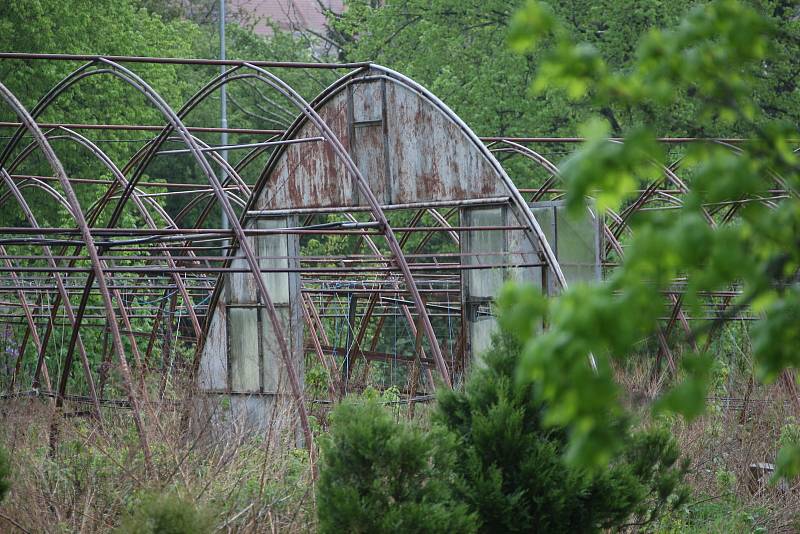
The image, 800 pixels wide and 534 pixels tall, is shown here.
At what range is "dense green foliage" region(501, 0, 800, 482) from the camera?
2.97 metres

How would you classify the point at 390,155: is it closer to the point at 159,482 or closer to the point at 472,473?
the point at 159,482

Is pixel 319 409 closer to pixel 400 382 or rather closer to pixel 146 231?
pixel 146 231

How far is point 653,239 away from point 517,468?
4853 mm

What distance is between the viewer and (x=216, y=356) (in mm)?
16031

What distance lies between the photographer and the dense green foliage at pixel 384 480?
6.96 m

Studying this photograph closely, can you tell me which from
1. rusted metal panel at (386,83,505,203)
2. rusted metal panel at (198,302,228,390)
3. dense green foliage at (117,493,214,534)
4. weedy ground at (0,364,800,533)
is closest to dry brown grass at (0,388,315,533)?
weedy ground at (0,364,800,533)

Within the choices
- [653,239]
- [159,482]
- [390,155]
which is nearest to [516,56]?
[390,155]

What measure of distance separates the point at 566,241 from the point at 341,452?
291 inches

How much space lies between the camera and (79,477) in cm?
883

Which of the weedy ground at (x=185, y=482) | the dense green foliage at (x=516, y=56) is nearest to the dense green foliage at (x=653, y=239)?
the weedy ground at (x=185, y=482)

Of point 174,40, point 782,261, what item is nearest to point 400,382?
point 174,40

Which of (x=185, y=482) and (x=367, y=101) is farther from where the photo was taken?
(x=367, y=101)

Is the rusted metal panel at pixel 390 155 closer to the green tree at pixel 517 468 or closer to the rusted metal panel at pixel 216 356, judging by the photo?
the rusted metal panel at pixel 216 356

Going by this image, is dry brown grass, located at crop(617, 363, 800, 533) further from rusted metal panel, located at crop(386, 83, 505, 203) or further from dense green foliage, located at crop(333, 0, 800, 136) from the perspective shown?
dense green foliage, located at crop(333, 0, 800, 136)
